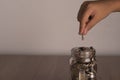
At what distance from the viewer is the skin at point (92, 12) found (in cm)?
68

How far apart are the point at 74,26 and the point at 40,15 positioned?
0.14 meters

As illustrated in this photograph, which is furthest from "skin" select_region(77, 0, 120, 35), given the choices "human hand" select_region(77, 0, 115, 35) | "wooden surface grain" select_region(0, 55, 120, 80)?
"wooden surface grain" select_region(0, 55, 120, 80)

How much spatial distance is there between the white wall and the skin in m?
0.33

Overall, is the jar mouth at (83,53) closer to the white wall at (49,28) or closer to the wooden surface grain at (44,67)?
the wooden surface grain at (44,67)

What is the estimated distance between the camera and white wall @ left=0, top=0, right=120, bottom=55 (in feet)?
3.48

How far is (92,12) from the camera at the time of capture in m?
0.69

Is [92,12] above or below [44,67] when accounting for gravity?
above

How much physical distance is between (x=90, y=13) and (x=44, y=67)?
324mm

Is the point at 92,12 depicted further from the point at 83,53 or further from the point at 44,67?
the point at 44,67

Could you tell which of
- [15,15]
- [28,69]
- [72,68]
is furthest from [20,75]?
[15,15]

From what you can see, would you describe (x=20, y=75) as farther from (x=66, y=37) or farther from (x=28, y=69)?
(x=66, y=37)

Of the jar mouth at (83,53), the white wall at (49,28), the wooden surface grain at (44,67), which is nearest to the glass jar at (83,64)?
the jar mouth at (83,53)

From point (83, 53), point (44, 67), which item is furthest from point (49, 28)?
point (83, 53)

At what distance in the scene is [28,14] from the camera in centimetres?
109
